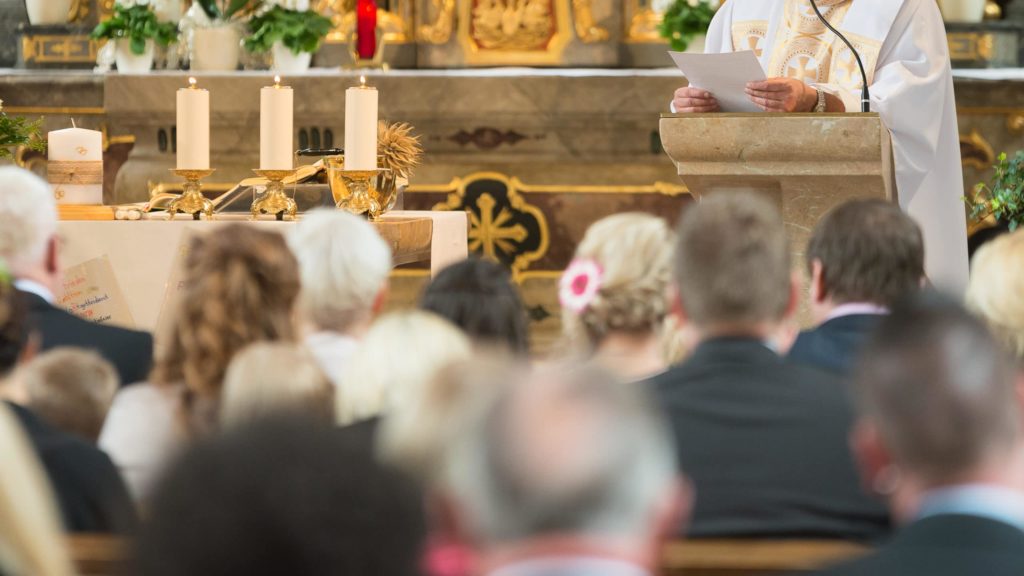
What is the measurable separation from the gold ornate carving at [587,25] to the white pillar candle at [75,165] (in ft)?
14.7

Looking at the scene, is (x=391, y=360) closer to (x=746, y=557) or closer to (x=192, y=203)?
(x=746, y=557)

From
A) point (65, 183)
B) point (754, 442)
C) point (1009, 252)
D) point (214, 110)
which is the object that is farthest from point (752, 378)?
point (214, 110)

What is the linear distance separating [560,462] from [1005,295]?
1980mm

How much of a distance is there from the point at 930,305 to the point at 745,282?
0.80m

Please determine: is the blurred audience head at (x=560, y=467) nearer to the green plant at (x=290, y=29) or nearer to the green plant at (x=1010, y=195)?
the green plant at (x=1010, y=195)

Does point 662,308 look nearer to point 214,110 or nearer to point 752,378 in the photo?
point 752,378

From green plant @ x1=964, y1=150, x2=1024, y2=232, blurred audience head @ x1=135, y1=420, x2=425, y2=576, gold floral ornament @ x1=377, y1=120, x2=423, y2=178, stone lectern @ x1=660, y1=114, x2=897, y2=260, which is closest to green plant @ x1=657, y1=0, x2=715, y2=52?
green plant @ x1=964, y1=150, x2=1024, y2=232

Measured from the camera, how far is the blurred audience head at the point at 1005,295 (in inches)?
129

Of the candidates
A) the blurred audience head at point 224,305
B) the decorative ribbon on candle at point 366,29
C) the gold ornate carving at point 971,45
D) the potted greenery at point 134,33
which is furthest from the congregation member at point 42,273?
the gold ornate carving at point 971,45

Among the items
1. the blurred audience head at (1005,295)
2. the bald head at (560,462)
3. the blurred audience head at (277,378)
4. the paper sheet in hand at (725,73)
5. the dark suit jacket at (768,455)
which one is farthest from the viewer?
the paper sheet in hand at (725,73)

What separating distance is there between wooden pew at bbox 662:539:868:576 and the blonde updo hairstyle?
2.74 ft

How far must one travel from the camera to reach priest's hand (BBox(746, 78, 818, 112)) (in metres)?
4.85

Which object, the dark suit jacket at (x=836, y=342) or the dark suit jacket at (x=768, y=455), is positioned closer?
the dark suit jacket at (x=768, y=455)

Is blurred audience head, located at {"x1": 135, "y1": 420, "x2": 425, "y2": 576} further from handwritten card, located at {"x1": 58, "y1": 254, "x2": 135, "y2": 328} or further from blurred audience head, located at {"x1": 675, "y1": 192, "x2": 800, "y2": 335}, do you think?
handwritten card, located at {"x1": 58, "y1": 254, "x2": 135, "y2": 328}
